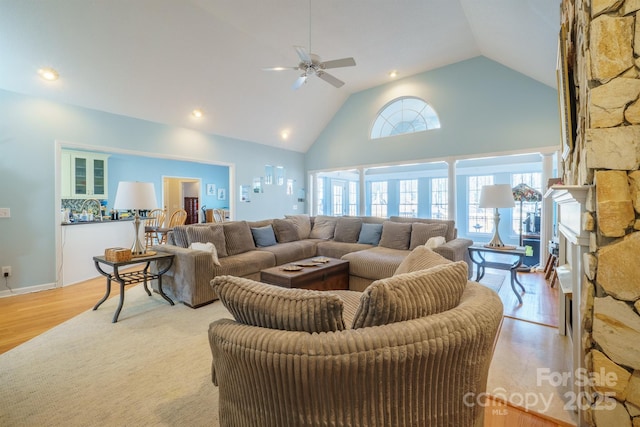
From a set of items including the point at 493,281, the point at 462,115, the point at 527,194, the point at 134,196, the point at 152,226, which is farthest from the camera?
the point at 152,226

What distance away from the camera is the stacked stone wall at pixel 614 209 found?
1.21 meters

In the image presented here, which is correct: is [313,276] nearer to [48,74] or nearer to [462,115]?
[48,74]

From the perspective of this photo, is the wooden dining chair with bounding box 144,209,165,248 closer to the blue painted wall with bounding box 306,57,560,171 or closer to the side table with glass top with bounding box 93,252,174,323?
the side table with glass top with bounding box 93,252,174,323

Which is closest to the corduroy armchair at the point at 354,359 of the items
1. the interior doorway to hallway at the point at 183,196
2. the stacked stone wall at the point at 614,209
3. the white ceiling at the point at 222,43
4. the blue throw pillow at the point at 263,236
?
the stacked stone wall at the point at 614,209

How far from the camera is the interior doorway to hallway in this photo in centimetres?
859

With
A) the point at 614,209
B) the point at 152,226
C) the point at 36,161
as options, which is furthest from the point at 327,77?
the point at 152,226

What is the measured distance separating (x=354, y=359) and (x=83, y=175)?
7599mm

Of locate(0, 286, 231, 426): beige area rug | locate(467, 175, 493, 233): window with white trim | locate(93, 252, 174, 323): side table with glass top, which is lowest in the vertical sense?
locate(0, 286, 231, 426): beige area rug

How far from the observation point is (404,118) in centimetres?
618

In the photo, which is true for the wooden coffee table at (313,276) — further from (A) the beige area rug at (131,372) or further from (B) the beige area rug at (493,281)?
(B) the beige area rug at (493,281)

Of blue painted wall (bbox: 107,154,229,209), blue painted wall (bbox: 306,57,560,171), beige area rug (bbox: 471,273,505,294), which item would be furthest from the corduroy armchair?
blue painted wall (bbox: 107,154,229,209)

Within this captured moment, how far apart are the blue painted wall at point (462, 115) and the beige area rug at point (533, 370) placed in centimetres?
352

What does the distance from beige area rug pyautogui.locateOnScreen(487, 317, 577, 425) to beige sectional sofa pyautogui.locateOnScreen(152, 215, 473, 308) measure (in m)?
1.15

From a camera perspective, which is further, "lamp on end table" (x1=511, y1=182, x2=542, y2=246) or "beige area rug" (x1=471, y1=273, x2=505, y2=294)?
"lamp on end table" (x1=511, y1=182, x2=542, y2=246)
